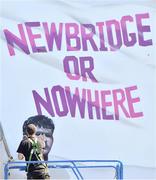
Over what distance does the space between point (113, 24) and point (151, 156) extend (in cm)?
136

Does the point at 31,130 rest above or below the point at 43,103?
below

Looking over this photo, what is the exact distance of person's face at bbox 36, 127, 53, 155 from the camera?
240 inches

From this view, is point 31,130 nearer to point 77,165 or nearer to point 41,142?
point 41,142

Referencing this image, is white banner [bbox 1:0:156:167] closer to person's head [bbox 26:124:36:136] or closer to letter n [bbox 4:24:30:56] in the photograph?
letter n [bbox 4:24:30:56]

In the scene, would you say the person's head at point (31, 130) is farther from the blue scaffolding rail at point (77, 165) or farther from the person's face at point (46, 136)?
the blue scaffolding rail at point (77, 165)

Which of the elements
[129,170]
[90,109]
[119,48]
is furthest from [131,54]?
[129,170]

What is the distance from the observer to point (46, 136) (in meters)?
6.12

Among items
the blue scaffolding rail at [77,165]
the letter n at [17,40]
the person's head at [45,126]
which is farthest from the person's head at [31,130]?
the letter n at [17,40]

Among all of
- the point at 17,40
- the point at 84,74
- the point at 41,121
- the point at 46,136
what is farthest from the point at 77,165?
the point at 17,40

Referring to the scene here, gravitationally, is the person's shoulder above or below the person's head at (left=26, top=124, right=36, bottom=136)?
below

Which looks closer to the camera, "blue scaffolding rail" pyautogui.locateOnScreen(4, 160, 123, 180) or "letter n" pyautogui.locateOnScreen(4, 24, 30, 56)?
"blue scaffolding rail" pyautogui.locateOnScreen(4, 160, 123, 180)

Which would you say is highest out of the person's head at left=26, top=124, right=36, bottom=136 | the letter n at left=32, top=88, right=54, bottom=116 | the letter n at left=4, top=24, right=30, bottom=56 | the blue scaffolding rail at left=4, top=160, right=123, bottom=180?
the letter n at left=4, top=24, right=30, bottom=56

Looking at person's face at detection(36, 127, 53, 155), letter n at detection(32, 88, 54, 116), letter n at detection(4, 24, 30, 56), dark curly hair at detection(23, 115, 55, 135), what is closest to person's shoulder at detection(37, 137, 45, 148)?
person's face at detection(36, 127, 53, 155)

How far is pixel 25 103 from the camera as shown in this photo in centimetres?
Answer: 609
